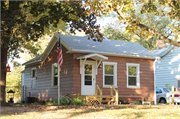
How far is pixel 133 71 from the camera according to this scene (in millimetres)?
19688

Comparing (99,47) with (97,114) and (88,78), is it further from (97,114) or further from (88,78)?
(97,114)

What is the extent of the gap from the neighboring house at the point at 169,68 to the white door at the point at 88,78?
33.1 feet

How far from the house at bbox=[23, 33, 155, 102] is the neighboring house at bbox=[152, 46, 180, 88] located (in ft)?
19.0

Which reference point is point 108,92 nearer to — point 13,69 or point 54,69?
point 54,69

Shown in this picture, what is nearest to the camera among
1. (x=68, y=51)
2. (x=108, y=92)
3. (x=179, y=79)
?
(x=68, y=51)

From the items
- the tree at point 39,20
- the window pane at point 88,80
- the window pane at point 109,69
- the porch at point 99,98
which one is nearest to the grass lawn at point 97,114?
the tree at point 39,20

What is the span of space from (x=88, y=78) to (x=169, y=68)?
37.6 feet

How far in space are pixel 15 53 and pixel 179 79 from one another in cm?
1553

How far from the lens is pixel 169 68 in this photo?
2556cm

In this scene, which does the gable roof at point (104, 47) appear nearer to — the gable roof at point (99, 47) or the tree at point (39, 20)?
the gable roof at point (99, 47)

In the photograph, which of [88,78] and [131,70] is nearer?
[88,78]

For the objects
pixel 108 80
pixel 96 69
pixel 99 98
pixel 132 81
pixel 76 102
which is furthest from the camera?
pixel 132 81

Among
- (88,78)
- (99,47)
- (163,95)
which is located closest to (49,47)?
(99,47)

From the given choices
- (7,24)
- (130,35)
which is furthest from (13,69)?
(7,24)
